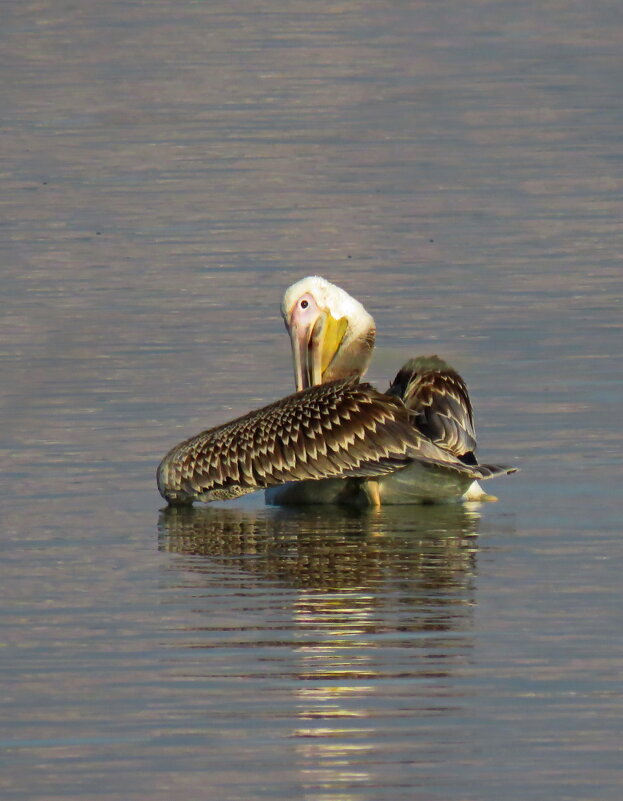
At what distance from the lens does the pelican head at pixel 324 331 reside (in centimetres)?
1109

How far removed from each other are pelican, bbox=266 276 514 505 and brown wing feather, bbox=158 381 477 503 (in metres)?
0.10

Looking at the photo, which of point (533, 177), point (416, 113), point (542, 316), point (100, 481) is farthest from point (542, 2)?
point (100, 481)

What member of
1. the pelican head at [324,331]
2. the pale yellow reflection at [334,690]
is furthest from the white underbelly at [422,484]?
the pale yellow reflection at [334,690]

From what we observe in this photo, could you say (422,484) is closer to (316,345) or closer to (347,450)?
(347,450)

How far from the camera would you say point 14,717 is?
690 cm

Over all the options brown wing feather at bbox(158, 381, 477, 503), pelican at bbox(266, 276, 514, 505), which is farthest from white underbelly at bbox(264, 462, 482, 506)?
brown wing feather at bbox(158, 381, 477, 503)

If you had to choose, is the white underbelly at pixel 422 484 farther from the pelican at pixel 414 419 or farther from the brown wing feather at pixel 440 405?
the brown wing feather at pixel 440 405

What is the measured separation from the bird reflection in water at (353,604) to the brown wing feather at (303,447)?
136mm

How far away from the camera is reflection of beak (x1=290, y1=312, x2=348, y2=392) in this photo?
11.1m

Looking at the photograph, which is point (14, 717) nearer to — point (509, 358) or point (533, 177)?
point (509, 358)

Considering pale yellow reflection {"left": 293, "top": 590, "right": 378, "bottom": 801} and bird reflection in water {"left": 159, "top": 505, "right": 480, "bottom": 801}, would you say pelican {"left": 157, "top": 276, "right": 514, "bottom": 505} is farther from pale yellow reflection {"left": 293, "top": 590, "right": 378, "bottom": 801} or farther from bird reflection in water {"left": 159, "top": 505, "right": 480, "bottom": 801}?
pale yellow reflection {"left": 293, "top": 590, "right": 378, "bottom": 801}

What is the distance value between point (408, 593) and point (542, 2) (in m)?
23.6

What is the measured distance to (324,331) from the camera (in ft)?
36.4

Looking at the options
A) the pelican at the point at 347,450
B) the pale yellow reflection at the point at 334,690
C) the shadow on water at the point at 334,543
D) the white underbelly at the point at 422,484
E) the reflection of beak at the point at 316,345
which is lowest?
the pale yellow reflection at the point at 334,690
